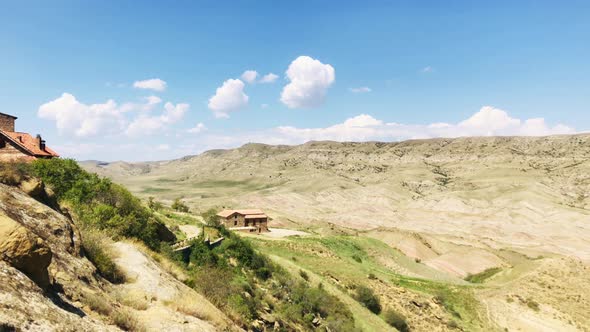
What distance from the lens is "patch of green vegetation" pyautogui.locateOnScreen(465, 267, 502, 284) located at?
59.7 metres

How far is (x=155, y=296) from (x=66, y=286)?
361cm

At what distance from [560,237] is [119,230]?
108916mm

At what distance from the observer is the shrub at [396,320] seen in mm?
35469

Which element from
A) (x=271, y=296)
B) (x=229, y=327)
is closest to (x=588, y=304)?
(x=271, y=296)

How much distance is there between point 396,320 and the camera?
35.8 metres

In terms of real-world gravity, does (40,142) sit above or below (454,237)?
above

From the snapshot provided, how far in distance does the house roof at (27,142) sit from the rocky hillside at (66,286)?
84.3 feet

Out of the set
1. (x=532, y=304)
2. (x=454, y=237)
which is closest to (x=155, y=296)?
(x=532, y=304)

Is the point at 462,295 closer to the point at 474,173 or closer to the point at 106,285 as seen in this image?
the point at 106,285

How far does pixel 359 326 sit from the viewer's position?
32219 millimetres

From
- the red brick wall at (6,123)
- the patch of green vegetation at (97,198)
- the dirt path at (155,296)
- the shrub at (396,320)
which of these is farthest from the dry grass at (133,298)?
the red brick wall at (6,123)

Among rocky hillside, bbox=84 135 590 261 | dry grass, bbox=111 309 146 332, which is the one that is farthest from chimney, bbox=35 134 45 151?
rocky hillside, bbox=84 135 590 261

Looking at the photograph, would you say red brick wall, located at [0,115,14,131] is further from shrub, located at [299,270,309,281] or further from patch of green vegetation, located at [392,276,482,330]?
patch of green vegetation, located at [392,276,482,330]

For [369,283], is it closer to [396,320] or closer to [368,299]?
[368,299]
